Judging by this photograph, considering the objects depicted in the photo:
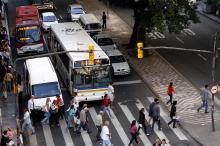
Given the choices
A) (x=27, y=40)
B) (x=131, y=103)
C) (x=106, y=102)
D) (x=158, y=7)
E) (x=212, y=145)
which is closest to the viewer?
(x=212, y=145)

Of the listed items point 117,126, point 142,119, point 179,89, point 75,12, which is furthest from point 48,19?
point 142,119

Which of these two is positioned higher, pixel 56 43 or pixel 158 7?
pixel 158 7

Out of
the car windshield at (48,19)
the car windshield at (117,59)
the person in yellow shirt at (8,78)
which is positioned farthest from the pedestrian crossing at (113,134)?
the car windshield at (48,19)

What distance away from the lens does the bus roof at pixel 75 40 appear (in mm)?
30078

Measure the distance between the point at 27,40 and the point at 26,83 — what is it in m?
9.48

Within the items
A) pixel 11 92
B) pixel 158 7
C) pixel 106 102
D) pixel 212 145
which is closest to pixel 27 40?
pixel 11 92

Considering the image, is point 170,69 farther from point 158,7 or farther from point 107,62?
point 107,62

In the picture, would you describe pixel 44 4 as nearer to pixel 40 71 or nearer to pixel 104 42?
pixel 104 42

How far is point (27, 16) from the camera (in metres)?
42.5

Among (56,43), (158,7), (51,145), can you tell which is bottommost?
(51,145)

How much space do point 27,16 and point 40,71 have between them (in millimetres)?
13478

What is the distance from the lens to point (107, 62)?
98.4 feet

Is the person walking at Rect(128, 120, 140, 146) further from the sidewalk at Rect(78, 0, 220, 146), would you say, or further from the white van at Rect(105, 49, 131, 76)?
the white van at Rect(105, 49, 131, 76)

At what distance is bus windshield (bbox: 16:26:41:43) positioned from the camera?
39.9m
